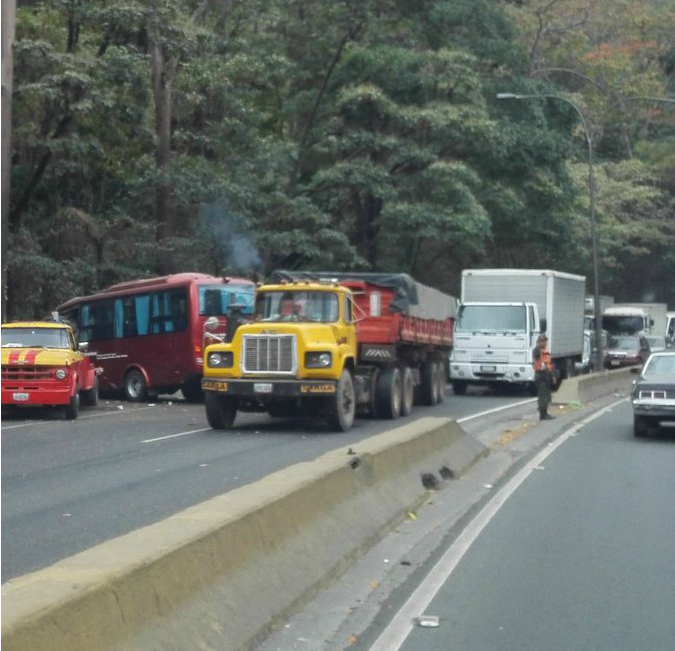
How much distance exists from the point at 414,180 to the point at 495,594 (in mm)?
31683

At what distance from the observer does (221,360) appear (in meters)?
20.9

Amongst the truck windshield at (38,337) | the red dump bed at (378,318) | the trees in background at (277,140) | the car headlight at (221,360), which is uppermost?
the trees in background at (277,140)

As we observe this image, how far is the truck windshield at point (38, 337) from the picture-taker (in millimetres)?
23109

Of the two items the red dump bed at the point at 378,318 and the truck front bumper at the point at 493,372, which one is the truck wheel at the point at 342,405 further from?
the truck front bumper at the point at 493,372

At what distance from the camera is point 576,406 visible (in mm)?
29828

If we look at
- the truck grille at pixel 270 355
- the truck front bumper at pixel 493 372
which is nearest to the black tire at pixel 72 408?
the truck grille at pixel 270 355

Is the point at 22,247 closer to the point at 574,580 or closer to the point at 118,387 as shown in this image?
the point at 118,387

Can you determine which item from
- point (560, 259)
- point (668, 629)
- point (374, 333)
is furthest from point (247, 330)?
point (560, 259)

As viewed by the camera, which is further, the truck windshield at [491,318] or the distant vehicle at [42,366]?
the truck windshield at [491,318]

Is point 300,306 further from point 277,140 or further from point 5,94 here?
point 5,94

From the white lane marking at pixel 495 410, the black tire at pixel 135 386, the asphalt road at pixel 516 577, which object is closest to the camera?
the asphalt road at pixel 516 577

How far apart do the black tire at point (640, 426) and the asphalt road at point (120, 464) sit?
4.44m

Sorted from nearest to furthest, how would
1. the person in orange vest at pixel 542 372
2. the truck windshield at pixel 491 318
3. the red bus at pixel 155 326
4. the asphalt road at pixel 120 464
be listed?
1. the asphalt road at pixel 120 464
2. the person in orange vest at pixel 542 372
3. the red bus at pixel 155 326
4. the truck windshield at pixel 491 318

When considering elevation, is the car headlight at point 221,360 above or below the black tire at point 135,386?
above
